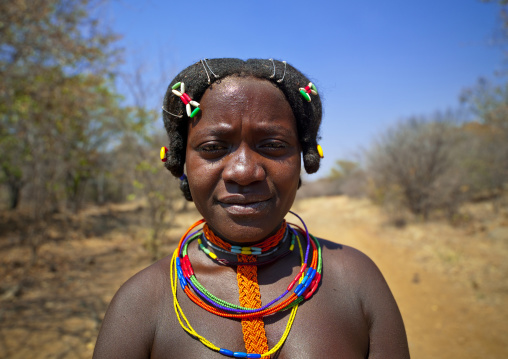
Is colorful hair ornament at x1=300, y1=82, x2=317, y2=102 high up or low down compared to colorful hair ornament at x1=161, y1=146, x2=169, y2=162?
up

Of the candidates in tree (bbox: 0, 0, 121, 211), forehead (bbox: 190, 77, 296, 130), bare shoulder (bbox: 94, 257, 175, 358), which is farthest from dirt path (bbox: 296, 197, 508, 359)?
tree (bbox: 0, 0, 121, 211)

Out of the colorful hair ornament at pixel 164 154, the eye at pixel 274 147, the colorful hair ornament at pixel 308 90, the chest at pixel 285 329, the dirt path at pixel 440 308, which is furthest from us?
the dirt path at pixel 440 308

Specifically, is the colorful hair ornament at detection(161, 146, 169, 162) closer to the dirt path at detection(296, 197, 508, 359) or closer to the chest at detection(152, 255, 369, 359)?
the chest at detection(152, 255, 369, 359)

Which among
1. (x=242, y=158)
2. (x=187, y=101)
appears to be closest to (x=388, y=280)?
(x=242, y=158)

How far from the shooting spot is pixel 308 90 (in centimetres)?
152

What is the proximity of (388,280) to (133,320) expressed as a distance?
6774 millimetres

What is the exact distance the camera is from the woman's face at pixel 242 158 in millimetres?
1302

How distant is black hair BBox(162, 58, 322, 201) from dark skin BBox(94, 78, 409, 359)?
5 centimetres

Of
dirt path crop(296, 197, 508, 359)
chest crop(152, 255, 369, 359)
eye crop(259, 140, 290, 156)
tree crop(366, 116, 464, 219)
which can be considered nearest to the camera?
chest crop(152, 255, 369, 359)

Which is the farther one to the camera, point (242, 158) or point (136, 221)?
point (136, 221)

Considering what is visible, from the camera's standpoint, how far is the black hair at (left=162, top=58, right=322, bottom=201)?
4.58 ft

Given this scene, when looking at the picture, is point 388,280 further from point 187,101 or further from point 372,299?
point 187,101

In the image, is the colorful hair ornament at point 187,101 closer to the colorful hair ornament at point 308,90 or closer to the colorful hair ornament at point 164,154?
the colorful hair ornament at point 164,154

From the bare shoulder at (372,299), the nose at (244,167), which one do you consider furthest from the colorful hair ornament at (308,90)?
the bare shoulder at (372,299)
